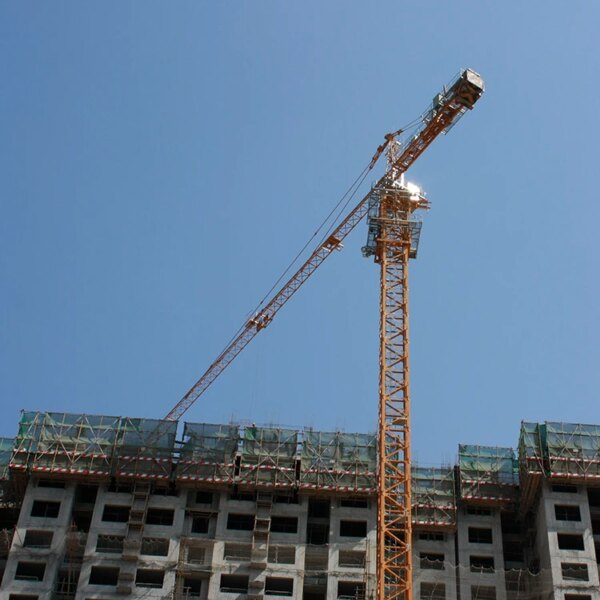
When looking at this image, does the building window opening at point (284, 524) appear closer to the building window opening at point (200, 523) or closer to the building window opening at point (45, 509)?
the building window opening at point (200, 523)

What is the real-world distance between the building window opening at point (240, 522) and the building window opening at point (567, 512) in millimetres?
24283

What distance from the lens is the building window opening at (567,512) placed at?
7364cm

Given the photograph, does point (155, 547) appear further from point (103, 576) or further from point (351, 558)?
point (351, 558)

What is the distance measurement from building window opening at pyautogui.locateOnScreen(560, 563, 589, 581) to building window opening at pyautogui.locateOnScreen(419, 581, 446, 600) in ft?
29.9

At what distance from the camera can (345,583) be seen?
2808 inches

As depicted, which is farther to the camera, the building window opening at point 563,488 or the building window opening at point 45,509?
the building window opening at point 45,509

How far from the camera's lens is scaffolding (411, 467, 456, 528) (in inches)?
2940

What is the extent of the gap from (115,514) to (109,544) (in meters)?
3.67

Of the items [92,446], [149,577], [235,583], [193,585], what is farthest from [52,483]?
[235,583]

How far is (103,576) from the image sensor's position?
73.1 metres

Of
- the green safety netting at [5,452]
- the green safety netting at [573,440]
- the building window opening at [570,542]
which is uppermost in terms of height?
the green safety netting at [573,440]

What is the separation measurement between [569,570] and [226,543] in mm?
26093

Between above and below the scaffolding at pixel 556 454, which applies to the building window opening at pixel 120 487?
below

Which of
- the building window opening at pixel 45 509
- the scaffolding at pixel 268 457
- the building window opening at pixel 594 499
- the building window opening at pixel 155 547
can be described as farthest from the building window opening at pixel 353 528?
the building window opening at pixel 45 509
